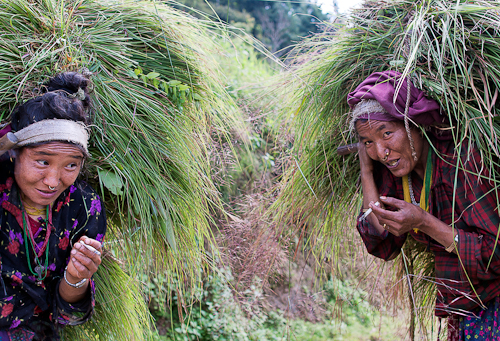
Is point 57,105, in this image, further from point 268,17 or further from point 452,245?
point 268,17

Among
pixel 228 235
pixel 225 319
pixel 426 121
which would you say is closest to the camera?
pixel 426 121

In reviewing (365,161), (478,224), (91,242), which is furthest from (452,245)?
(91,242)

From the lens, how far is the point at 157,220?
1.77 m

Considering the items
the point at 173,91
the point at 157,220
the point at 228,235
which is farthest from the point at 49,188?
the point at 228,235

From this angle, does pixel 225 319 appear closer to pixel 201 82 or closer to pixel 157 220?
pixel 157 220

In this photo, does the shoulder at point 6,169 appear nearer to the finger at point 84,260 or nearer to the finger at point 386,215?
the finger at point 84,260

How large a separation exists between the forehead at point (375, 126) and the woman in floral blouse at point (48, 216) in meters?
1.06

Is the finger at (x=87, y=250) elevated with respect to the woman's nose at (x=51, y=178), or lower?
lower

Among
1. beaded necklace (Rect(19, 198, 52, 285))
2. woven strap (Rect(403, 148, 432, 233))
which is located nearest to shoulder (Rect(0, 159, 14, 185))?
beaded necklace (Rect(19, 198, 52, 285))

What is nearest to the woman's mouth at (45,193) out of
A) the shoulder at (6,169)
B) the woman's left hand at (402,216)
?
the shoulder at (6,169)

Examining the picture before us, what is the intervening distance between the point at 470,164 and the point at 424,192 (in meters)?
0.22

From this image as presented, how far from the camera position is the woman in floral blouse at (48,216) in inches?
54.2

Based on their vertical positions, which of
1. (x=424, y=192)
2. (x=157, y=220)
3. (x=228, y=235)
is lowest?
(x=228, y=235)

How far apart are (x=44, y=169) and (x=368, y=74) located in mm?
1385
